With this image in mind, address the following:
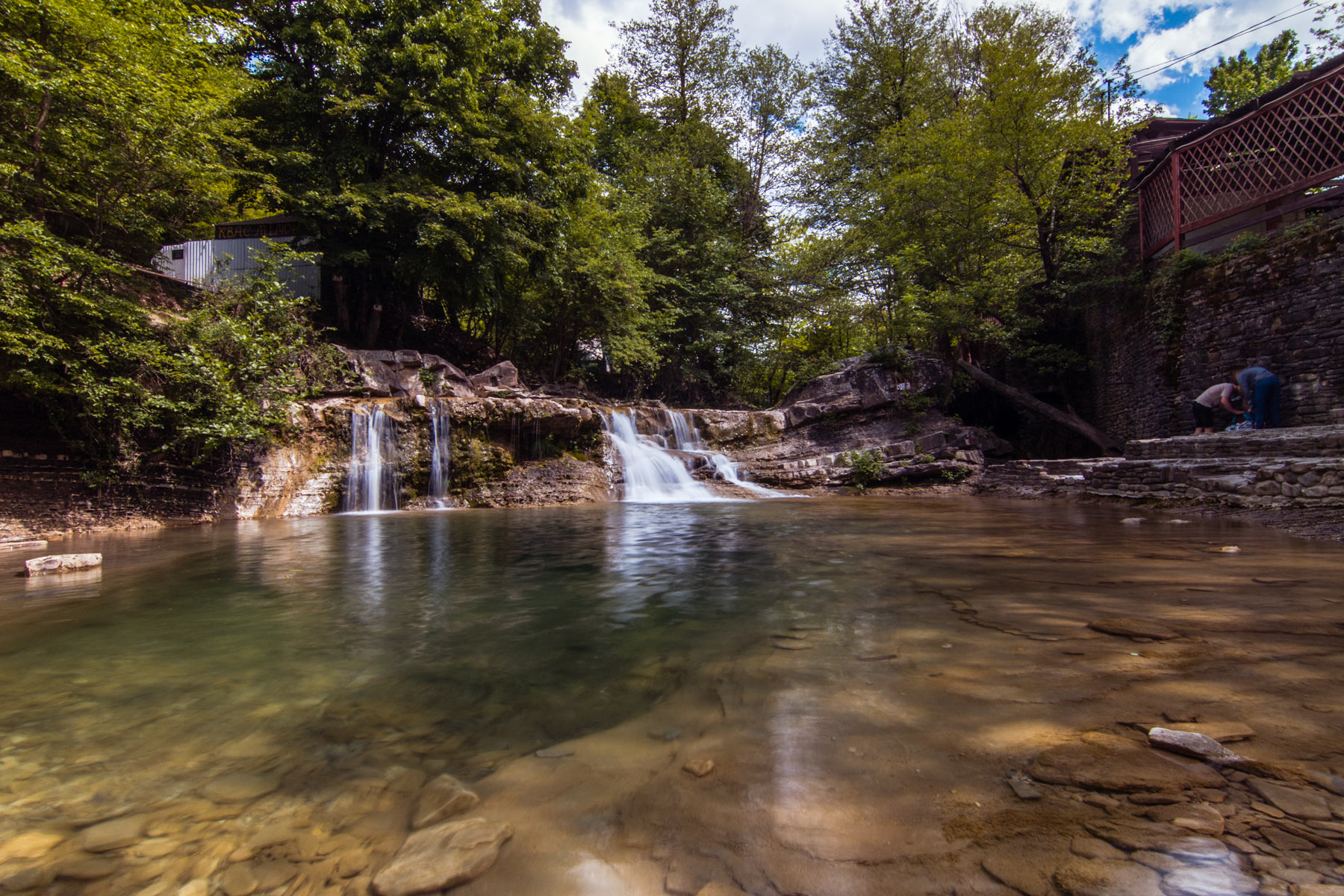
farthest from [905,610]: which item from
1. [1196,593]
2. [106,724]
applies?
[106,724]

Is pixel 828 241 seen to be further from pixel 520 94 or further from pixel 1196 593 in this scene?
pixel 1196 593

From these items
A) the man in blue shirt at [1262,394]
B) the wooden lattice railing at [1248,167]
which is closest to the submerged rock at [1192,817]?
the man in blue shirt at [1262,394]

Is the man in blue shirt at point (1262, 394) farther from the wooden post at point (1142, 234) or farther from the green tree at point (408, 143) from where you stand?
the green tree at point (408, 143)

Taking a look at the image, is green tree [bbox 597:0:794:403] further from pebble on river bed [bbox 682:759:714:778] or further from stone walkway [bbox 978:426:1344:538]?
pebble on river bed [bbox 682:759:714:778]

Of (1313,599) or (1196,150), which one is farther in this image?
(1196,150)

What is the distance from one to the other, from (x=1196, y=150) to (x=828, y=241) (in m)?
10.4

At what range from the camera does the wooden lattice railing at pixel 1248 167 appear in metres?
10.9

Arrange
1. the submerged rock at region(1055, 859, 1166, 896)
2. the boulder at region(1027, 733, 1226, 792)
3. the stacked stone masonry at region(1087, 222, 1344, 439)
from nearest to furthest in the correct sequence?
the submerged rock at region(1055, 859, 1166, 896)
the boulder at region(1027, 733, 1226, 792)
the stacked stone masonry at region(1087, 222, 1344, 439)

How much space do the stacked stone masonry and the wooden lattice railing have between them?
140 centimetres

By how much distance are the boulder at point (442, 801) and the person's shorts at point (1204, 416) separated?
50.9 feet

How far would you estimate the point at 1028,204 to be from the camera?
15.7 meters

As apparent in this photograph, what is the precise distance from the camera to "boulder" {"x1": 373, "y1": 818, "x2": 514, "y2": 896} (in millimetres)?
1197

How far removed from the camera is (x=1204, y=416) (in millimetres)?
11688

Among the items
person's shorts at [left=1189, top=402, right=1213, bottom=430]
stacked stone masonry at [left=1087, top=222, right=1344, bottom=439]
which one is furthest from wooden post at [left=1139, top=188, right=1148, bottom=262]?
person's shorts at [left=1189, top=402, right=1213, bottom=430]
